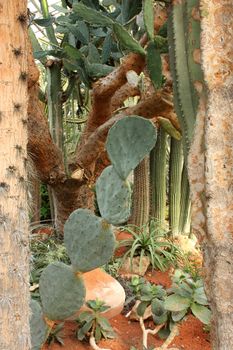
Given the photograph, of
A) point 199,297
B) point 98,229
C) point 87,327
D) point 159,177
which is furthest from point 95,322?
point 159,177

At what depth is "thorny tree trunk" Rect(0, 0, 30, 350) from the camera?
124cm

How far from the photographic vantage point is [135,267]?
391 cm

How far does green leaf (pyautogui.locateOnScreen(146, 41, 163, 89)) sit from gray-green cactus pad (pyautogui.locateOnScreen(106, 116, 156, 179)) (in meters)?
0.13

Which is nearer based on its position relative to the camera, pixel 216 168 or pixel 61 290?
pixel 216 168

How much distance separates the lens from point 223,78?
1.09 metres

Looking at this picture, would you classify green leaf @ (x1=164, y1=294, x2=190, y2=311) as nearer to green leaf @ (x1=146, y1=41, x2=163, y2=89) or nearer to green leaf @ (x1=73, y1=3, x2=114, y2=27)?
green leaf @ (x1=146, y1=41, x2=163, y2=89)

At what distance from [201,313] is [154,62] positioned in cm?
130

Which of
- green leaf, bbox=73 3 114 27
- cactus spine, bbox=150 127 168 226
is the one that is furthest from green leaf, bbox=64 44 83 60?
cactus spine, bbox=150 127 168 226

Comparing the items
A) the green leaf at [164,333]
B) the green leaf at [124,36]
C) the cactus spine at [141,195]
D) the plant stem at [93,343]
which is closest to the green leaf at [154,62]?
the green leaf at [124,36]

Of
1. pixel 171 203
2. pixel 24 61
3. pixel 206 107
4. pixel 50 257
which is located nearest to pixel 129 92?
pixel 50 257

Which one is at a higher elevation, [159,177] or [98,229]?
[98,229]

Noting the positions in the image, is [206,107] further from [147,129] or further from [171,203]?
[171,203]

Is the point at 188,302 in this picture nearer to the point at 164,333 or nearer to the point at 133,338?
the point at 164,333

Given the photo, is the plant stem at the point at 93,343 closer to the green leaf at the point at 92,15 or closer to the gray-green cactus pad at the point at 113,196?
the gray-green cactus pad at the point at 113,196
